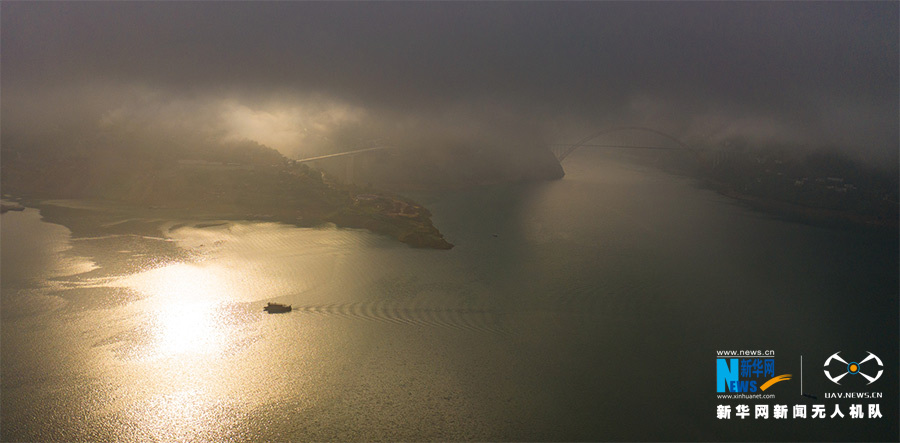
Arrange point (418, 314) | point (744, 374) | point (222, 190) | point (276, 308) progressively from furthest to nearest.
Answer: point (222, 190) → point (418, 314) → point (276, 308) → point (744, 374)

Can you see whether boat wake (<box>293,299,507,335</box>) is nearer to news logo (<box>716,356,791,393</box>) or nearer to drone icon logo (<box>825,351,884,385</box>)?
news logo (<box>716,356,791,393</box>)

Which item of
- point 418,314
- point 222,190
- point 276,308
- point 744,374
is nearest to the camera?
point 744,374

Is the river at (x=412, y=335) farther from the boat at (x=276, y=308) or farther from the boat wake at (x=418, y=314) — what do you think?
the boat at (x=276, y=308)

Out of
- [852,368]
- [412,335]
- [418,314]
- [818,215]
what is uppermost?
[818,215]

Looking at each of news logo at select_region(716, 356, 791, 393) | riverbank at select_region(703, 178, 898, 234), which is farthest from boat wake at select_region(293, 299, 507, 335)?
riverbank at select_region(703, 178, 898, 234)

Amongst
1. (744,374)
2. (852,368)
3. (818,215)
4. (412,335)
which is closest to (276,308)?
(412,335)

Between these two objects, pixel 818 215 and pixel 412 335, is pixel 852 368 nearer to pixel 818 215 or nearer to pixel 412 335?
pixel 412 335

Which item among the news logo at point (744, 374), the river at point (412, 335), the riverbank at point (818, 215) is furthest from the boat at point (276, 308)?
the riverbank at point (818, 215)

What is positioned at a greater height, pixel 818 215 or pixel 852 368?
pixel 818 215
